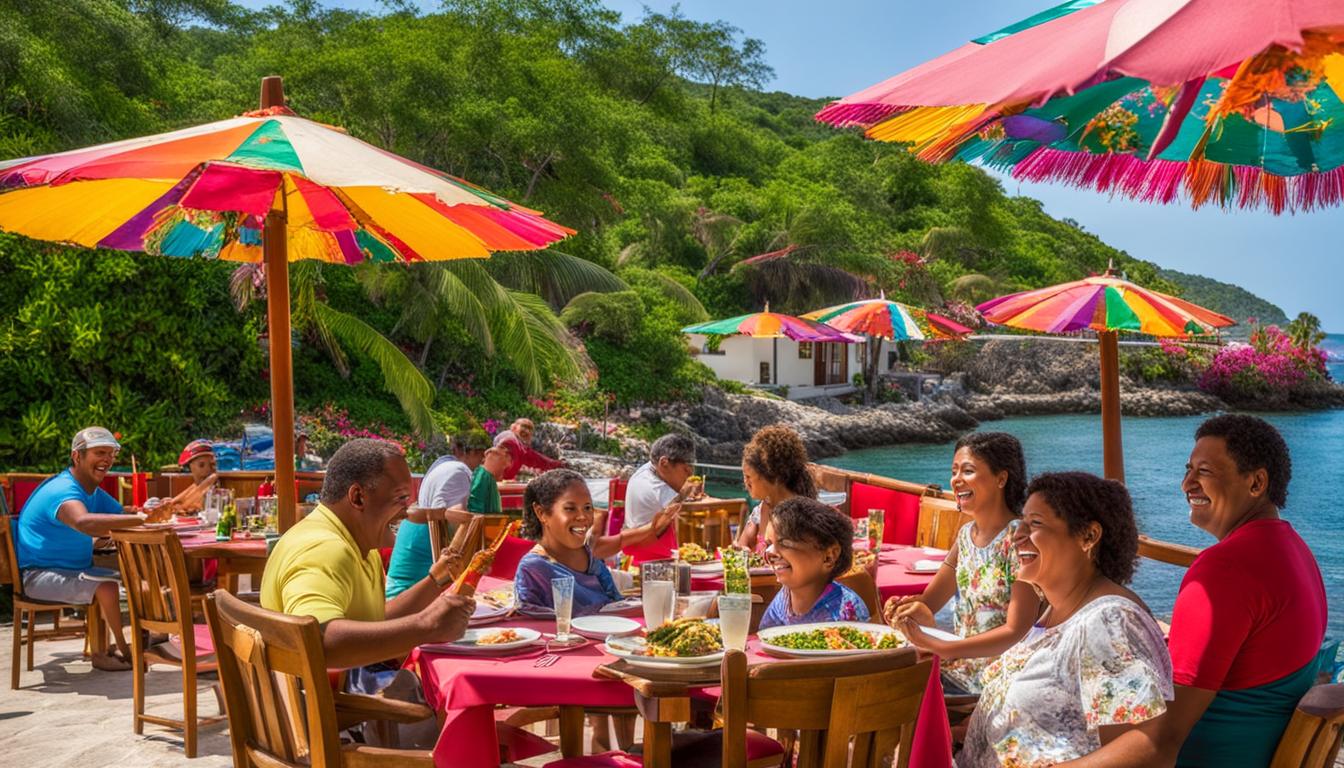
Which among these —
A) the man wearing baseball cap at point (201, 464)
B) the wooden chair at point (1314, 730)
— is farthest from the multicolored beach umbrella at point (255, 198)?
the wooden chair at point (1314, 730)

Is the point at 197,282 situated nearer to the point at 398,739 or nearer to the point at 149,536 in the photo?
the point at 149,536

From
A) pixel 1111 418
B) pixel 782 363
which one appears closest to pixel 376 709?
pixel 1111 418

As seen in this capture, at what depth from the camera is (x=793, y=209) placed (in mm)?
46312

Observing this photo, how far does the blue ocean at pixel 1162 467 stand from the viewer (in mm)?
22445

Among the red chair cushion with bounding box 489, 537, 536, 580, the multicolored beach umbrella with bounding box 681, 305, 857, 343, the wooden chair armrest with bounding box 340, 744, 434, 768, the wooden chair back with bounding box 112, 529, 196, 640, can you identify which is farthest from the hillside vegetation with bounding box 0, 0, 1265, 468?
the wooden chair armrest with bounding box 340, 744, 434, 768

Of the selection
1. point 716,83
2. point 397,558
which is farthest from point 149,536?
point 716,83

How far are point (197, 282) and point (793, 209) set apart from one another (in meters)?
33.8

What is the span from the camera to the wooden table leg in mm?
3801

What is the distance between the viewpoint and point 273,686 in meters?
3.02

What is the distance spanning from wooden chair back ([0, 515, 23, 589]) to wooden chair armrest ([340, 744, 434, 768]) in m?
4.29

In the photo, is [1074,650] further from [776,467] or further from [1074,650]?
[776,467]

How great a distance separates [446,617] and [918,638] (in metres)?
1.23

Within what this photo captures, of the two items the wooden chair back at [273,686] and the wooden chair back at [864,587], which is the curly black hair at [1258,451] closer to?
the wooden chair back at [864,587]

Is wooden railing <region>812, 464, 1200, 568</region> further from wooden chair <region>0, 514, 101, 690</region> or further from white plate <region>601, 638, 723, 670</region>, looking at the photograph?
wooden chair <region>0, 514, 101, 690</region>
